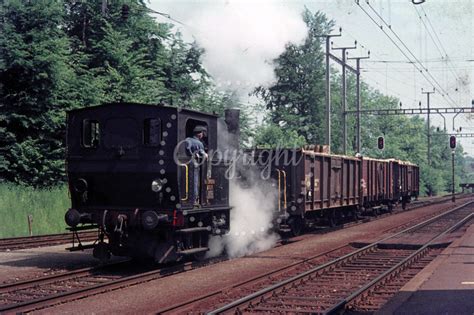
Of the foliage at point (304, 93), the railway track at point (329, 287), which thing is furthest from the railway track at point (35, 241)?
the foliage at point (304, 93)

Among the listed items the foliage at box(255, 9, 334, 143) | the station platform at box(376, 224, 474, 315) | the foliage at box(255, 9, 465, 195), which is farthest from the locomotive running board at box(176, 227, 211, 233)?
the foliage at box(255, 9, 334, 143)

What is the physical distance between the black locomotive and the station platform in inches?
169

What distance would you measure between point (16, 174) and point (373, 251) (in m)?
14.1

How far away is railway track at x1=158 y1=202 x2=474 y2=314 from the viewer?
885 centimetres

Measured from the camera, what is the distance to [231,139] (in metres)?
14.1

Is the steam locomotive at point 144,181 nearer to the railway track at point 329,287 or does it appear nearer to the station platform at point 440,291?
the railway track at point 329,287

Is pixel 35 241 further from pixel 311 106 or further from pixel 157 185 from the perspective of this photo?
pixel 311 106

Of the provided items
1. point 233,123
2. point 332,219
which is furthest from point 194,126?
point 332,219

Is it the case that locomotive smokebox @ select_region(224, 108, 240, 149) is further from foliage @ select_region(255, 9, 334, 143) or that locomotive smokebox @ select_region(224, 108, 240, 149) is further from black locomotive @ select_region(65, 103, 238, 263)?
foliage @ select_region(255, 9, 334, 143)

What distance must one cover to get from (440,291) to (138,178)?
5.66 metres

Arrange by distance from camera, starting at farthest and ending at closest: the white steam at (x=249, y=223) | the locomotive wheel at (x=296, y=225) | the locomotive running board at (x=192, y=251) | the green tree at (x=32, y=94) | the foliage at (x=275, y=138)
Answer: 1. the foliage at (x=275, y=138)
2. the green tree at (x=32, y=94)
3. the locomotive wheel at (x=296, y=225)
4. the white steam at (x=249, y=223)
5. the locomotive running board at (x=192, y=251)

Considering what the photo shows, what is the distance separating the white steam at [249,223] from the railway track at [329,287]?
1.95 meters

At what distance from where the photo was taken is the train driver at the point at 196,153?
1186cm

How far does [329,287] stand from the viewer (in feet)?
35.2
